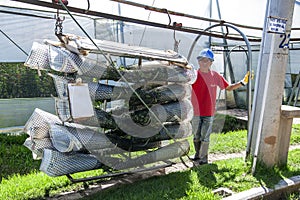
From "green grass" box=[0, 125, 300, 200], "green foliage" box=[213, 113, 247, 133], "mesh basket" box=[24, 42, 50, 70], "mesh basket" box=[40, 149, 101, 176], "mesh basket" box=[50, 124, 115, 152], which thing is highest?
"mesh basket" box=[24, 42, 50, 70]

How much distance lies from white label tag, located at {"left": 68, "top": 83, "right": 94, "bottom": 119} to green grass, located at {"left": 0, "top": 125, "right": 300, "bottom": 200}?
850mm

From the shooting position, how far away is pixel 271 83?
339 centimetres

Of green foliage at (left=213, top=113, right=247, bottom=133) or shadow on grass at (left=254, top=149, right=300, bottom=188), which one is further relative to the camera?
green foliage at (left=213, top=113, right=247, bottom=133)

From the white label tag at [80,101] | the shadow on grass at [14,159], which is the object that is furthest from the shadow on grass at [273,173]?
the shadow on grass at [14,159]

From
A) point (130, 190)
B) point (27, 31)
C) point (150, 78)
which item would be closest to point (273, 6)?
point (150, 78)

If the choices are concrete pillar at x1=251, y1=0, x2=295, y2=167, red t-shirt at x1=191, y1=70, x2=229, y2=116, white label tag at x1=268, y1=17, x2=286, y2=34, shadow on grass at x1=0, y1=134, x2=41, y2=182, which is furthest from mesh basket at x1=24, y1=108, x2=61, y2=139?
white label tag at x1=268, y1=17, x2=286, y2=34

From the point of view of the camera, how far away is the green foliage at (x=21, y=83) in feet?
18.8

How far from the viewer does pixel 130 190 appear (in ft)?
9.38

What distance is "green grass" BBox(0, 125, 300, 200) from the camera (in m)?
2.79

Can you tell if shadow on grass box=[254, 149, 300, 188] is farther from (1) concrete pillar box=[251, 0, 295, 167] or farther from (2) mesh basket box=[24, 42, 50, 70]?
(2) mesh basket box=[24, 42, 50, 70]

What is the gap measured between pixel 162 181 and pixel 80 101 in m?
1.31

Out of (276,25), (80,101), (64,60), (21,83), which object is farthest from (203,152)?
(21,83)

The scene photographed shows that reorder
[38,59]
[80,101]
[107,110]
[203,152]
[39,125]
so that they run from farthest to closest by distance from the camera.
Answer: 1. [203,152]
2. [107,110]
3. [39,125]
4. [38,59]
5. [80,101]

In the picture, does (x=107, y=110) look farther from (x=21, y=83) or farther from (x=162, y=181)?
(x=21, y=83)
